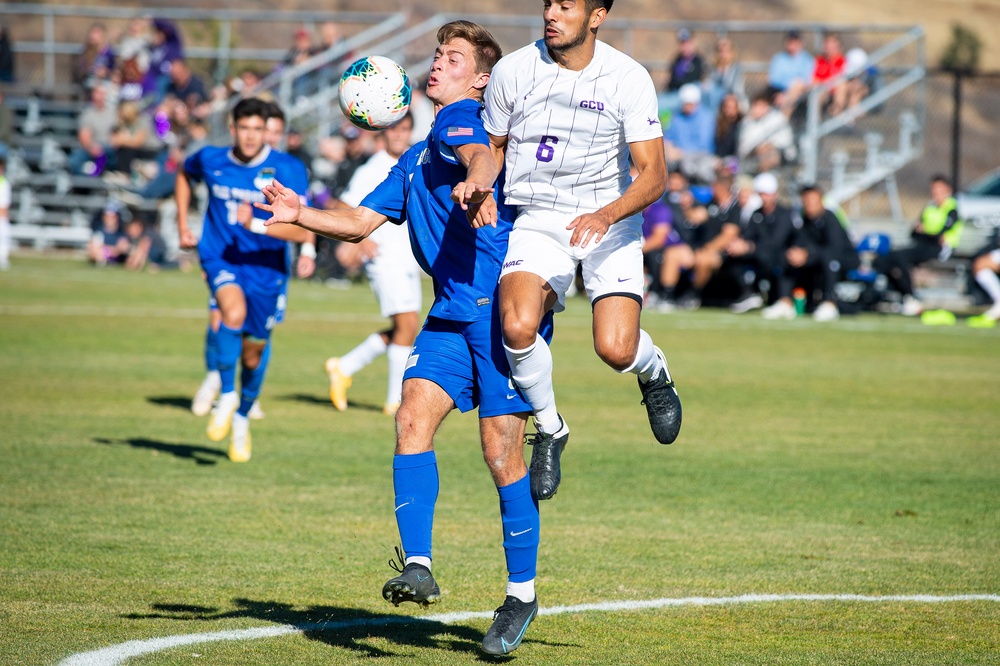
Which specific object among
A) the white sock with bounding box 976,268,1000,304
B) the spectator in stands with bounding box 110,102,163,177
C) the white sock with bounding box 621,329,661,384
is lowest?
the white sock with bounding box 976,268,1000,304

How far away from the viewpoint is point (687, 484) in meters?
8.35

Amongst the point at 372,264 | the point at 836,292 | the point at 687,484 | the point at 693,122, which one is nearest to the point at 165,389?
the point at 372,264

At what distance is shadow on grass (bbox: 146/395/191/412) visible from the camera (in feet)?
36.8

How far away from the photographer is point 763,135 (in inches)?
984

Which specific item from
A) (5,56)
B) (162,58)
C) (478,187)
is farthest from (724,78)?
(478,187)

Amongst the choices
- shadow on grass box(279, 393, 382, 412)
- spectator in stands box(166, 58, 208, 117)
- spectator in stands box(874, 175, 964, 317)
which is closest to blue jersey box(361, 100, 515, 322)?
shadow on grass box(279, 393, 382, 412)

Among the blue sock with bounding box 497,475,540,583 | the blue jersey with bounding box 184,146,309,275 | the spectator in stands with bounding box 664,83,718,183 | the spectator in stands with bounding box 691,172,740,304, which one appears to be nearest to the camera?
the blue sock with bounding box 497,475,540,583

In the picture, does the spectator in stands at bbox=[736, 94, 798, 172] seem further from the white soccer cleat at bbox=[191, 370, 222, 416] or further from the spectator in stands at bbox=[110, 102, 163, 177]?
the white soccer cleat at bbox=[191, 370, 222, 416]

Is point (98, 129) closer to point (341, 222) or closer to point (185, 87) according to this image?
point (185, 87)

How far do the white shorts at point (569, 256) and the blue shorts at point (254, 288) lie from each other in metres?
3.93

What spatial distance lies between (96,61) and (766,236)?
17.7 m

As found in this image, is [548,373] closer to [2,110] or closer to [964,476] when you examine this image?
[964,476]

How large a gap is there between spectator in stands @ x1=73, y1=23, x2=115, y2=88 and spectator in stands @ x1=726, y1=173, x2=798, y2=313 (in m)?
16.5

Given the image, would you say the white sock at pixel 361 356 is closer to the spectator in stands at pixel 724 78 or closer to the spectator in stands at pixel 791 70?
the spectator in stands at pixel 724 78
